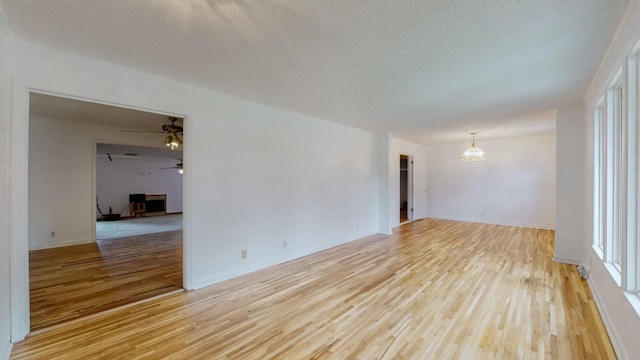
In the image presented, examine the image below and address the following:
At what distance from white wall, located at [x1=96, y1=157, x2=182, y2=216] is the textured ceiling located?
31.8 ft

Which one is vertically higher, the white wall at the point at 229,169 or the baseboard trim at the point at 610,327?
the white wall at the point at 229,169

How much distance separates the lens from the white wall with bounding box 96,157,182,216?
392 inches

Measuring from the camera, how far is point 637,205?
6.05 ft

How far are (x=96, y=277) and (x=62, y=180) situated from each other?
3005 millimetres

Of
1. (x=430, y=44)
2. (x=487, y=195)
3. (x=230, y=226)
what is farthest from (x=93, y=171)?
(x=487, y=195)

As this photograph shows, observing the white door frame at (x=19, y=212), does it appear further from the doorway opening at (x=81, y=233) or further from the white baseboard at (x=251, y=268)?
the white baseboard at (x=251, y=268)

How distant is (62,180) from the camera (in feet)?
17.3

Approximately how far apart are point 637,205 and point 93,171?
8041mm

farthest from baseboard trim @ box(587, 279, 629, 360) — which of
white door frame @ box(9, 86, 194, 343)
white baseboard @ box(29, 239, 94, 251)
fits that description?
white baseboard @ box(29, 239, 94, 251)

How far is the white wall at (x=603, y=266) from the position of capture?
1.76 meters

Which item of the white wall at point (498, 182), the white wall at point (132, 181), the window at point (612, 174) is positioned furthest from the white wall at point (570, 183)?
the white wall at point (132, 181)

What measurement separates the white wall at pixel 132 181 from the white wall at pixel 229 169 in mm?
5494

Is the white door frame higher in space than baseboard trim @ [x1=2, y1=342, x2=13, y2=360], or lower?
higher

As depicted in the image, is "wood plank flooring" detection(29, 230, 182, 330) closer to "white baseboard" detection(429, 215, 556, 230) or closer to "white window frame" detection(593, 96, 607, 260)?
"white window frame" detection(593, 96, 607, 260)
